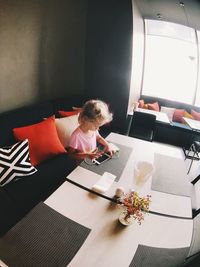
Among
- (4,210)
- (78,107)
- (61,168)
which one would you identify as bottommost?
(4,210)

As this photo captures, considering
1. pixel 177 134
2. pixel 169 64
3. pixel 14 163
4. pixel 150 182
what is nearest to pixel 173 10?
pixel 169 64

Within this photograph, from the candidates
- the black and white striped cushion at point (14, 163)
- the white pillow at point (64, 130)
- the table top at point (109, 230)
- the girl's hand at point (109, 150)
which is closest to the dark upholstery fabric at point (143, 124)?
the white pillow at point (64, 130)

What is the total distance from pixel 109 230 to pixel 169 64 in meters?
5.61

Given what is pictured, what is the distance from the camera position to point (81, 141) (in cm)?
193

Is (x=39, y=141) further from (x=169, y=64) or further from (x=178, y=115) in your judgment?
(x=169, y=64)

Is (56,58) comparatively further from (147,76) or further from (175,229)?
(147,76)

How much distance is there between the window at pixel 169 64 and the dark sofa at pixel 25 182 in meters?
4.33

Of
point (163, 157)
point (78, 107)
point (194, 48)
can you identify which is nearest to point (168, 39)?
point (194, 48)

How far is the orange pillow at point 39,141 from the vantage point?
1953 mm

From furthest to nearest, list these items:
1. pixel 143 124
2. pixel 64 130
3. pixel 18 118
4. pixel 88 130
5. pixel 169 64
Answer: pixel 169 64 < pixel 143 124 < pixel 64 130 < pixel 18 118 < pixel 88 130

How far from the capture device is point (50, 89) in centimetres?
303

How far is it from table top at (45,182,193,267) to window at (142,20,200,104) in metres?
4.91

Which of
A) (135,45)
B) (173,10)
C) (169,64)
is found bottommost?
(169,64)

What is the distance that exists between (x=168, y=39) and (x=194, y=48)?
2.49 feet
